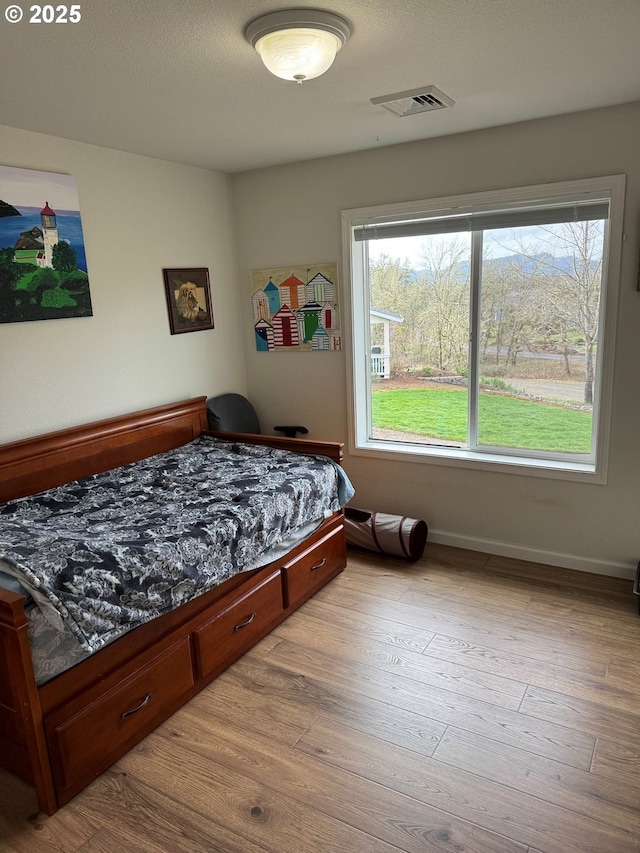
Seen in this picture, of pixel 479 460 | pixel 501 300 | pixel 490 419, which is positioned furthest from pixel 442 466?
pixel 501 300

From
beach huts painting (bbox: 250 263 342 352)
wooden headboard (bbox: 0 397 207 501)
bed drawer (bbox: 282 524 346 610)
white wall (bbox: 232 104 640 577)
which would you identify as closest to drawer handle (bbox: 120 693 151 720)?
bed drawer (bbox: 282 524 346 610)

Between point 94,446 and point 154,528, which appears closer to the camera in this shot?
point 154,528

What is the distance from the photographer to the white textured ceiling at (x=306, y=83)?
70.1 inches

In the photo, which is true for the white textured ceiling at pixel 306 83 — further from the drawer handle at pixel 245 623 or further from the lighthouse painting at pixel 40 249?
the drawer handle at pixel 245 623

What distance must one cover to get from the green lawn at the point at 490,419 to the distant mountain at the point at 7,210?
2.31 metres

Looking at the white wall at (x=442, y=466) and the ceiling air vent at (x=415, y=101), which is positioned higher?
the ceiling air vent at (x=415, y=101)

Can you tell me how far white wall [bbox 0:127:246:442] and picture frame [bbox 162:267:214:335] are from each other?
5 centimetres

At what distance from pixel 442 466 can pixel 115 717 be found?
2300mm

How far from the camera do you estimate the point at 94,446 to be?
3.09 m

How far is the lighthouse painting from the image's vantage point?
2670mm

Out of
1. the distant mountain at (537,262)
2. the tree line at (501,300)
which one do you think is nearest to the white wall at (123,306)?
the tree line at (501,300)

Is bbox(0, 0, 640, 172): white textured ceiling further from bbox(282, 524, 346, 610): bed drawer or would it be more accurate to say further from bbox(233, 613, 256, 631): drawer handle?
bbox(233, 613, 256, 631): drawer handle

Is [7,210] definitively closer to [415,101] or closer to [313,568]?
[415,101]

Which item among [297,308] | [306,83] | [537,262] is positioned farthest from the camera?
[297,308]
